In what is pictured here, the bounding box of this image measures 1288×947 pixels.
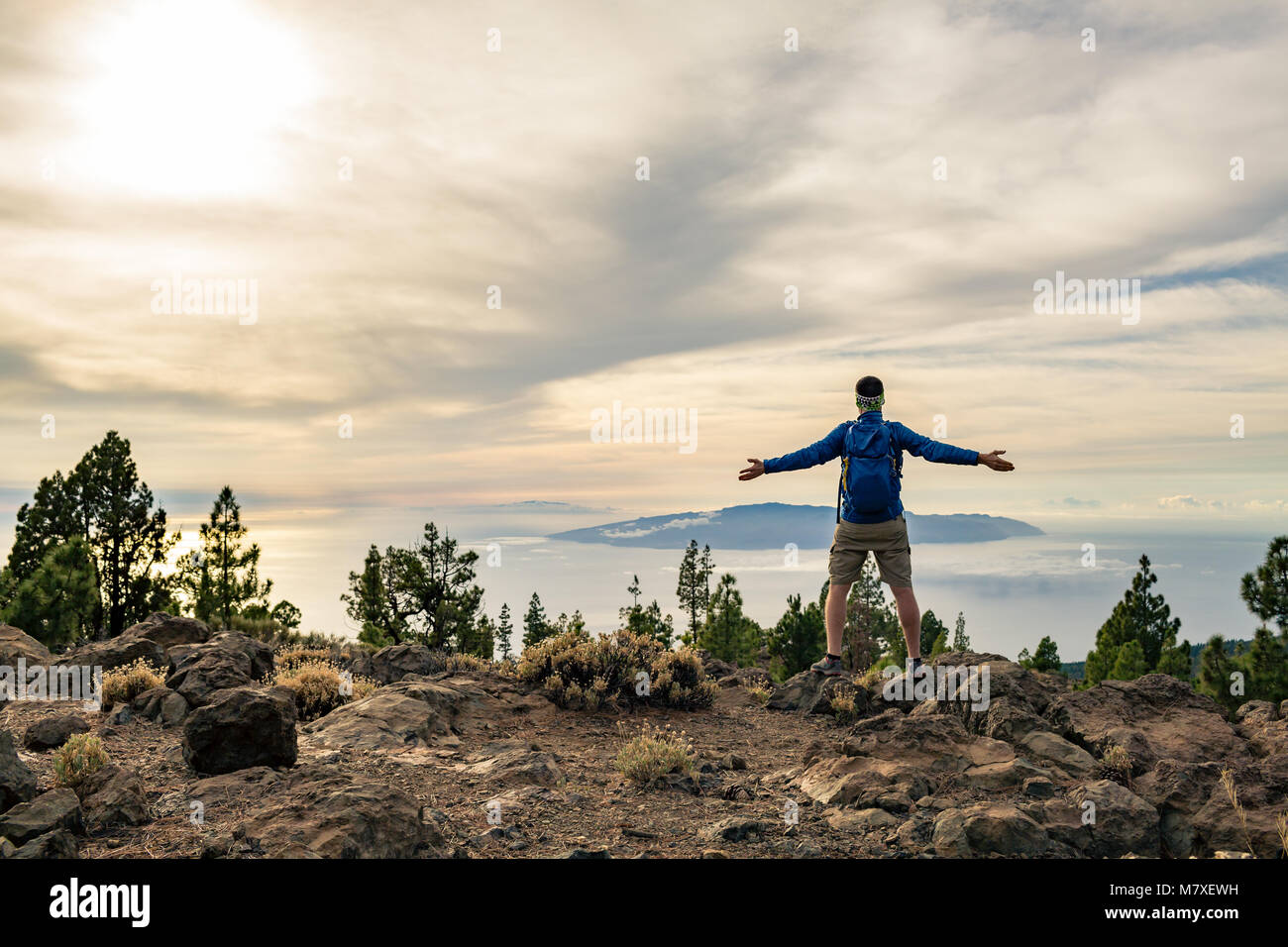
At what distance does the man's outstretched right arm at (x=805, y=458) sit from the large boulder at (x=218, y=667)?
22.3ft

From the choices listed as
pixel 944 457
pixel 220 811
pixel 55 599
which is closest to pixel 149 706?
pixel 220 811

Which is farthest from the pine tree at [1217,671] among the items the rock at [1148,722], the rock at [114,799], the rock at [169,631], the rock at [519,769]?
the rock at [114,799]

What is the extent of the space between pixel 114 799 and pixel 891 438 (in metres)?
8.38

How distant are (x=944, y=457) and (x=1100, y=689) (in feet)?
12.2

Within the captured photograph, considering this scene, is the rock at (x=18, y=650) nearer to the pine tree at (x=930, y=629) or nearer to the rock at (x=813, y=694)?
the rock at (x=813, y=694)

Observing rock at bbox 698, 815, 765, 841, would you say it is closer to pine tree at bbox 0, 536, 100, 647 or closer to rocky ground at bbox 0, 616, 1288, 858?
rocky ground at bbox 0, 616, 1288, 858

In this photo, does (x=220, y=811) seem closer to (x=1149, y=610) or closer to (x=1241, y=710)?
(x=1241, y=710)

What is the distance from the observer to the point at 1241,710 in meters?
10.4

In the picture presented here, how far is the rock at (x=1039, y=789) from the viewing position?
7113 mm

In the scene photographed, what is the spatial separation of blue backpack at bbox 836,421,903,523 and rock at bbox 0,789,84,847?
8.04 metres

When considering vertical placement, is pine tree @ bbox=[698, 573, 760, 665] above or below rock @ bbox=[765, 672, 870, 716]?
below

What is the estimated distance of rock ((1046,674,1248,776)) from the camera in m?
8.36

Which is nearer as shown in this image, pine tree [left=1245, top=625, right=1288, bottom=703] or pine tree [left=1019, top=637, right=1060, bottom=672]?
pine tree [left=1245, top=625, right=1288, bottom=703]

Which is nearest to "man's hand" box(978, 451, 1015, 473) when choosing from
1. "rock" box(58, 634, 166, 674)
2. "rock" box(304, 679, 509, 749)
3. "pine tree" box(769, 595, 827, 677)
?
"rock" box(304, 679, 509, 749)
